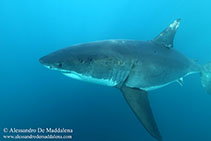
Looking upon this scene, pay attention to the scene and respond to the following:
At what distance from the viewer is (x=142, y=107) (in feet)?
9.61

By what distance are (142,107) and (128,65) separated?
806mm

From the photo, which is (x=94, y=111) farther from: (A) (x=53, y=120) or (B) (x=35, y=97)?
(B) (x=35, y=97)

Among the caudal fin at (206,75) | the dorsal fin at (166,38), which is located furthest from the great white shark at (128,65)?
the caudal fin at (206,75)

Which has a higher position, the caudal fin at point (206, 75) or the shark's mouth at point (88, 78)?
the caudal fin at point (206, 75)

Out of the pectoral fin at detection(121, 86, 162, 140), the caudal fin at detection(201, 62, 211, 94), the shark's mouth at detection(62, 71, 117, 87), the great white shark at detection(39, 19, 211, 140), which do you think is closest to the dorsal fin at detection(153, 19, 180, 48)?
the great white shark at detection(39, 19, 211, 140)

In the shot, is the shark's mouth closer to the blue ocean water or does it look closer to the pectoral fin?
the pectoral fin

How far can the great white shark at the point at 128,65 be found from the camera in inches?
A: 108

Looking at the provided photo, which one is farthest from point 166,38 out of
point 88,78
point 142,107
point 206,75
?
point 206,75

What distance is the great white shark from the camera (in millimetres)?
2750

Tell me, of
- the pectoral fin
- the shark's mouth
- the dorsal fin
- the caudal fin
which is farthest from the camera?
the caudal fin

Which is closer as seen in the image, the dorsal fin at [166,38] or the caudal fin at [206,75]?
the dorsal fin at [166,38]

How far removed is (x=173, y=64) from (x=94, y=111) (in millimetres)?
6466

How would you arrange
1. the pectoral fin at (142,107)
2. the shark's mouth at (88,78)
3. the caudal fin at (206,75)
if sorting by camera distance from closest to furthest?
the pectoral fin at (142,107) → the shark's mouth at (88,78) → the caudal fin at (206,75)

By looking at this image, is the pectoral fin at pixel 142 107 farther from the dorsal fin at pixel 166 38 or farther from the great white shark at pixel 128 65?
the dorsal fin at pixel 166 38
